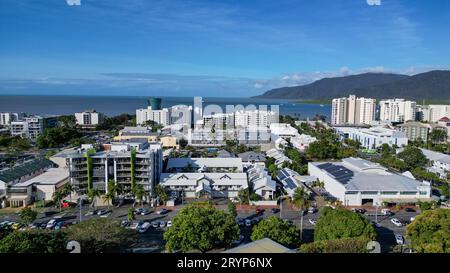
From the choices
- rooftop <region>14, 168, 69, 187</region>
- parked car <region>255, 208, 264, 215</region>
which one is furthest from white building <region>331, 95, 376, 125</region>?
rooftop <region>14, 168, 69, 187</region>

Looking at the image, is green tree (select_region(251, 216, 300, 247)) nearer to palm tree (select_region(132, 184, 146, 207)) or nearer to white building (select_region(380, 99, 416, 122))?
palm tree (select_region(132, 184, 146, 207))

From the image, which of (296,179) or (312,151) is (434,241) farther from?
(312,151)

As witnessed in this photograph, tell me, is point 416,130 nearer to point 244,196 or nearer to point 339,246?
point 244,196
